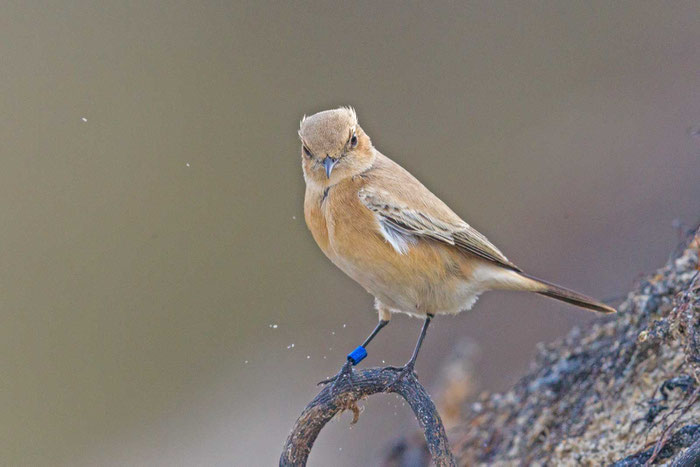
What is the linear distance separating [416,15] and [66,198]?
4.47 m

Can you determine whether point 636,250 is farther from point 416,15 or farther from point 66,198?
point 66,198

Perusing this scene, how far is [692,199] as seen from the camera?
5387mm

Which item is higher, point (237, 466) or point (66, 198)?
point (66, 198)

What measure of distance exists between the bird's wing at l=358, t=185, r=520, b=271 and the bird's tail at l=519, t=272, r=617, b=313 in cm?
17

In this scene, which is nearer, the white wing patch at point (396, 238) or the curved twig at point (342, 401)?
the curved twig at point (342, 401)

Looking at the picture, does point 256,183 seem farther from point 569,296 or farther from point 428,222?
point 569,296

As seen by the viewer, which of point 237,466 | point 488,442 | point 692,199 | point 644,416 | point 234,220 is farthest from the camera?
point 234,220

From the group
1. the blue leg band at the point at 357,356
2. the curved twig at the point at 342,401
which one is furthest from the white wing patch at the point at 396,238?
the curved twig at the point at 342,401

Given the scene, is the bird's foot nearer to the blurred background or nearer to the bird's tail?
the bird's tail

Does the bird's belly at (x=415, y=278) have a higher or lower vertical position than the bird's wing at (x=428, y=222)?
lower

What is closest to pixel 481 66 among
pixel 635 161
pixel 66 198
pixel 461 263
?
pixel 635 161

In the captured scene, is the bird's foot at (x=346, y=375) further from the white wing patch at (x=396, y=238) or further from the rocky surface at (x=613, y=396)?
the rocky surface at (x=613, y=396)

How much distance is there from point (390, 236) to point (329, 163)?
1.38 feet

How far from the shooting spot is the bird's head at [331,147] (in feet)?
11.7
